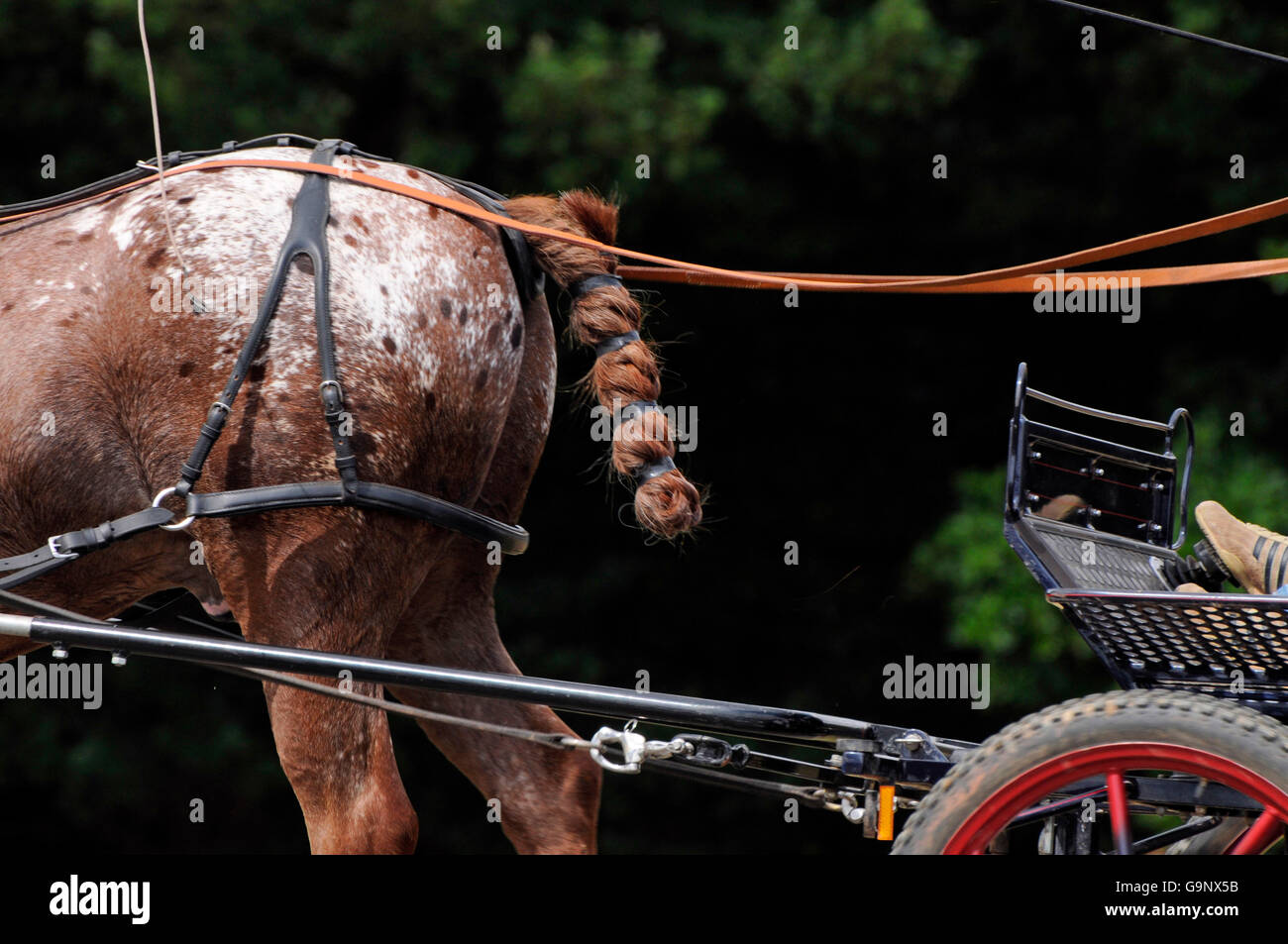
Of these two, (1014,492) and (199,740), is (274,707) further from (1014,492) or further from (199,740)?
(199,740)

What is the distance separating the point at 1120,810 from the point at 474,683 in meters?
0.88

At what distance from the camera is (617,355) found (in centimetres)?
227

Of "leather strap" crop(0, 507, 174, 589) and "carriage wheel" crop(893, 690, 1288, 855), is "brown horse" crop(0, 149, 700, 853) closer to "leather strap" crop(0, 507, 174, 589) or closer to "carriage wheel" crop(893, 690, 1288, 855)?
"leather strap" crop(0, 507, 174, 589)

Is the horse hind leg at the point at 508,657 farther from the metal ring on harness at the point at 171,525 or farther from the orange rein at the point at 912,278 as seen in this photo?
the metal ring on harness at the point at 171,525

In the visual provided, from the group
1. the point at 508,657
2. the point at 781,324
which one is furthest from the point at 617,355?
the point at 781,324

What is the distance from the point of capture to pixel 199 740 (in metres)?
5.22

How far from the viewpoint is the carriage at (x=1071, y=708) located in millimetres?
1685

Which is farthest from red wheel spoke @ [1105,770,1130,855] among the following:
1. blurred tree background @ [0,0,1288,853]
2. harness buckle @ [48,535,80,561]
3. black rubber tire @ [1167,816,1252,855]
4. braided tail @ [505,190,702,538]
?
blurred tree background @ [0,0,1288,853]

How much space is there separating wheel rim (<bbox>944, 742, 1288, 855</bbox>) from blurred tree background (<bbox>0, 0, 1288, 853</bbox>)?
303 centimetres

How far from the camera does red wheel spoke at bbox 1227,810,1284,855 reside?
5.45 feet

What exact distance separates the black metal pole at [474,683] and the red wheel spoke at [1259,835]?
51cm

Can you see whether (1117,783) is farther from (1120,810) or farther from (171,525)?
(171,525)
